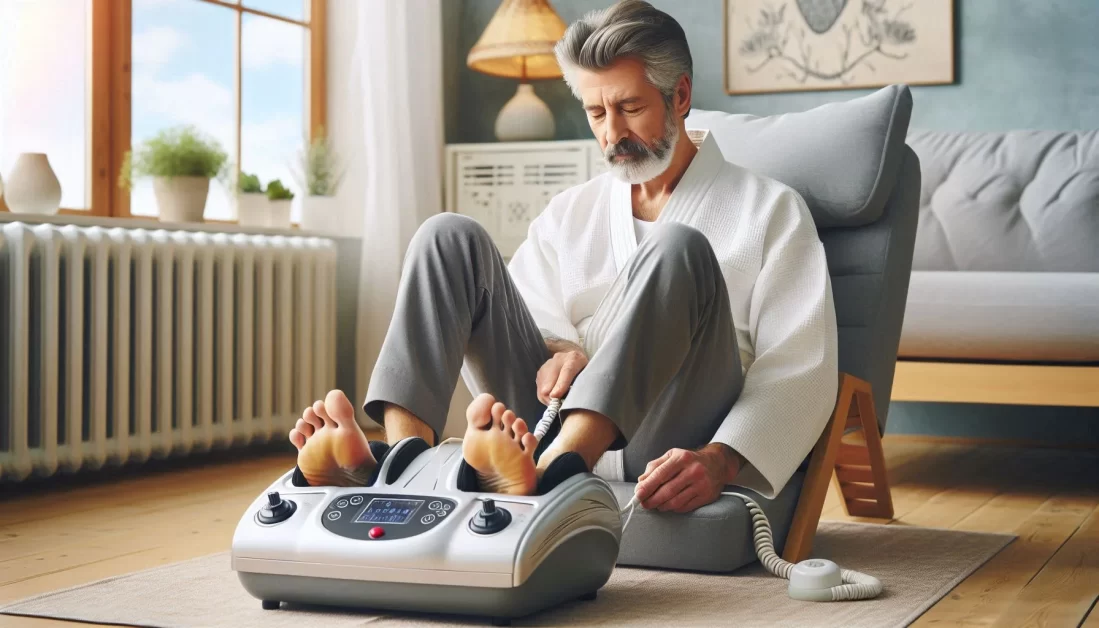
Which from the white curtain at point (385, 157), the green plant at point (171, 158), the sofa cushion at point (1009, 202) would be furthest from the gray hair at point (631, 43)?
the white curtain at point (385, 157)

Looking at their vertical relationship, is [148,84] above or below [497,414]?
above

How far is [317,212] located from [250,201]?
306mm

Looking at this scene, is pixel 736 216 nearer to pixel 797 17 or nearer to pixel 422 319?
pixel 422 319

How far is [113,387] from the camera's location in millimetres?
2947

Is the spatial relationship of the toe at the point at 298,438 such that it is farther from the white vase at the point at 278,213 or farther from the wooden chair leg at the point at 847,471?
the white vase at the point at 278,213

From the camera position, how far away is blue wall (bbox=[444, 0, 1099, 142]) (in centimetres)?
367

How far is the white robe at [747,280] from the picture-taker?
1871 mm

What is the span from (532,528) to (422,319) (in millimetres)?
403

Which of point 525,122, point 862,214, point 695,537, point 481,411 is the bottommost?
point 695,537

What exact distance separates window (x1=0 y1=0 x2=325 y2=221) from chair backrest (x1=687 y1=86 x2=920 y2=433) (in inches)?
71.0

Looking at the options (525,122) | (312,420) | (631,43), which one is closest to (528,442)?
(312,420)

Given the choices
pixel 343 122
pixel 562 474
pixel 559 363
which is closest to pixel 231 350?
pixel 343 122

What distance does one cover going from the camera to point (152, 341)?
3100 millimetres

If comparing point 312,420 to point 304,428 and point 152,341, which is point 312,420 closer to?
point 304,428
